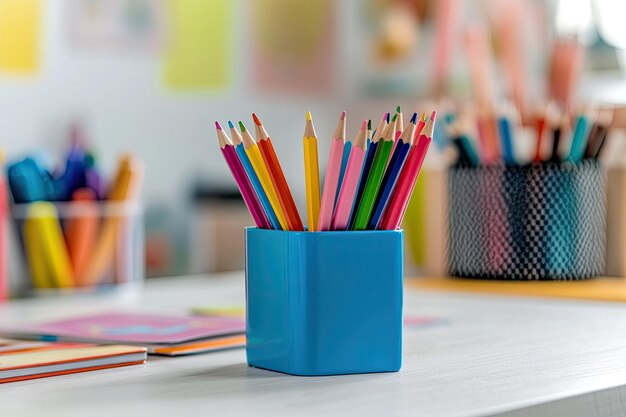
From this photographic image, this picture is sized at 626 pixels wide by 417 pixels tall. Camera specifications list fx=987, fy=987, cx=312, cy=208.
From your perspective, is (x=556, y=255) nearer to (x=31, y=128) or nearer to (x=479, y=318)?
(x=479, y=318)

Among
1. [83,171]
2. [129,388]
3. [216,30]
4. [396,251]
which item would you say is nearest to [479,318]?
[396,251]

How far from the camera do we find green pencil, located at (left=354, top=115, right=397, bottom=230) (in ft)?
1.76

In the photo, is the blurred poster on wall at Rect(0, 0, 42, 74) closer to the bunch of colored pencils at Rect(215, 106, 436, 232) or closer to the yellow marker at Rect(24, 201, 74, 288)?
the yellow marker at Rect(24, 201, 74, 288)

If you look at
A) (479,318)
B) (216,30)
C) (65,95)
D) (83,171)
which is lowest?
(479,318)

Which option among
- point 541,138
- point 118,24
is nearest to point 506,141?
point 541,138

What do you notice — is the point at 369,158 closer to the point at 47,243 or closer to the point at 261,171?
the point at 261,171

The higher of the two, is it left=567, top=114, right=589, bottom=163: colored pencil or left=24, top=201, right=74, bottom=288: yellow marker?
left=567, top=114, right=589, bottom=163: colored pencil

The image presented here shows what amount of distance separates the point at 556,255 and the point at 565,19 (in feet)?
3.98

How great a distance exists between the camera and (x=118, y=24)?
4.99ft

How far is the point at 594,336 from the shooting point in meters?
0.68

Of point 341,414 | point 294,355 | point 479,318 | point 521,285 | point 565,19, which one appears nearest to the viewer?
point 341,414

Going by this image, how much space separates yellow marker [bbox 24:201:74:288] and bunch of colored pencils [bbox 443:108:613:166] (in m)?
0.42

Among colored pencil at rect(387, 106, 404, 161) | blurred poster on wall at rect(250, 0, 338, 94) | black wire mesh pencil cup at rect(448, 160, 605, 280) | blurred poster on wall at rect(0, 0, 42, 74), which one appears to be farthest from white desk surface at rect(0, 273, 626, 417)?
blurred poster on wall at rect(250, 0, 338, 94)

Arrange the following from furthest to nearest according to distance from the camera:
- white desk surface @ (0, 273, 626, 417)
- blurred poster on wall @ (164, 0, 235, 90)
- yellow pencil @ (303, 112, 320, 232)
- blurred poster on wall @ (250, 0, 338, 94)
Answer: blurred poster on wall @ (250, 0, 338, 94) → blurred poster on wall @ (164, 0, 235, 90) → yellow pencil @ (303, 112, 320, 232) → white desk surface @ (0, 273, 626, 417)
